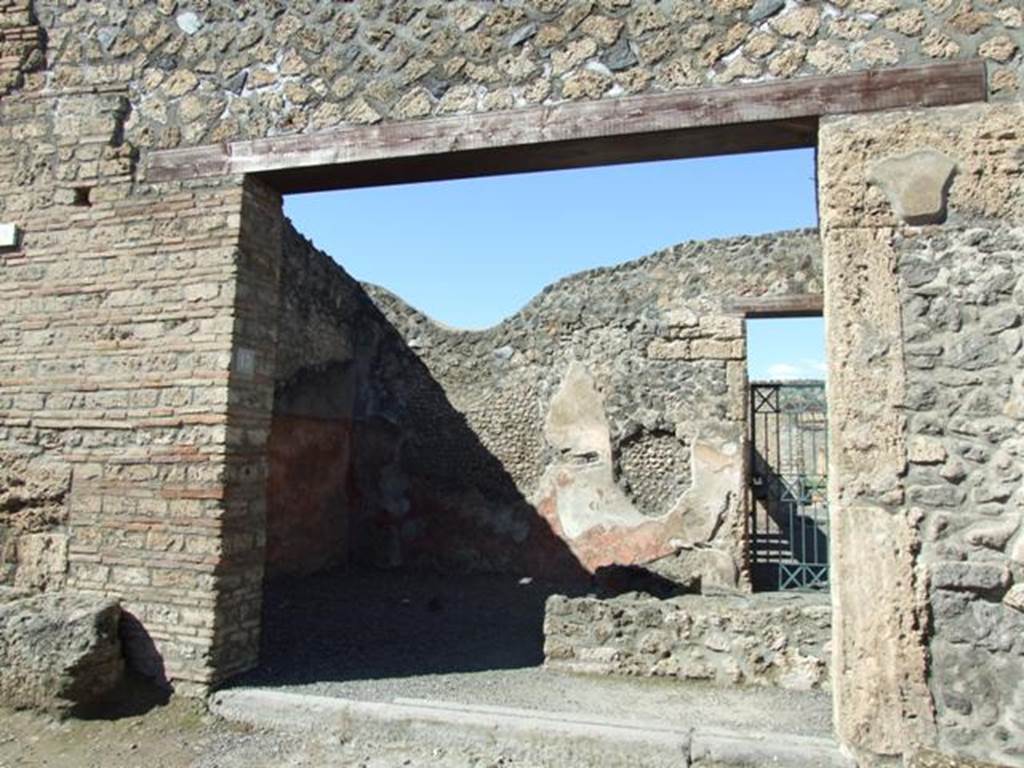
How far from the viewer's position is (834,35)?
11.9 ft

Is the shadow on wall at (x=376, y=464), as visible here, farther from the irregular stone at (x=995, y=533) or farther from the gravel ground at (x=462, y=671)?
the irregular stone at (x=995, y=533)

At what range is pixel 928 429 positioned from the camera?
10.8 feet

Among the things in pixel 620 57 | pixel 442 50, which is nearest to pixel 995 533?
pixel 620 57

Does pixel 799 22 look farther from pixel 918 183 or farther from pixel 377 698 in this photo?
pixel 377 698

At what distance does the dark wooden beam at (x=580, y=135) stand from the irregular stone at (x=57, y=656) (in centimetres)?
232

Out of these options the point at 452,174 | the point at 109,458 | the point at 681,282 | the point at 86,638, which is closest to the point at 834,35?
the point at 452,174

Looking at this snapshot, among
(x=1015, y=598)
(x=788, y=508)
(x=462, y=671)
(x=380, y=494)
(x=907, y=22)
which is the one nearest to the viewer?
(x=1015, y=598)

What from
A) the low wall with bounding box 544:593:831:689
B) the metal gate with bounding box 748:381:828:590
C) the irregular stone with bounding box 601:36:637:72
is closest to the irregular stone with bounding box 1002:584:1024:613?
the low wall with bounding box 544:593:831:689

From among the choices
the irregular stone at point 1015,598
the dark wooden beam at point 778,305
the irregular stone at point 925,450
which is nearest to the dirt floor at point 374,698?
the irregular stone at point 1015,598

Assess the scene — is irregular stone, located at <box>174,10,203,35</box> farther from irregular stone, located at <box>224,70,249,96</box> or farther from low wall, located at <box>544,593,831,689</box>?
low wall, located at <box>544,593,831,689</box>

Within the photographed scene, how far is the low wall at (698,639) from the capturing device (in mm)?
4719

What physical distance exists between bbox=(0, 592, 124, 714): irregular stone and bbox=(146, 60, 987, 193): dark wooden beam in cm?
232

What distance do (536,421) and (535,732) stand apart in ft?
21.6

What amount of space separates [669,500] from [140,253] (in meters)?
6.40
